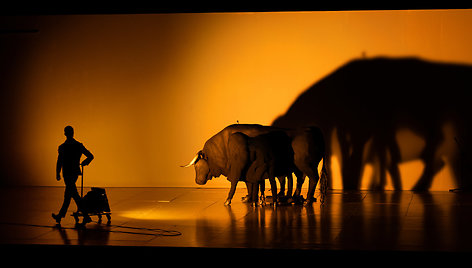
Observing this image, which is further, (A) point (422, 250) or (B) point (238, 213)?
(B) point (238, 213)

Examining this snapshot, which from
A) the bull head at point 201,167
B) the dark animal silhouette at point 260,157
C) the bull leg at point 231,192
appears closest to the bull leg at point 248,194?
the bull leg at point 231,192

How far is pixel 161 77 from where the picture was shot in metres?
15.5

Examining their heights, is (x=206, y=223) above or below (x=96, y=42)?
below

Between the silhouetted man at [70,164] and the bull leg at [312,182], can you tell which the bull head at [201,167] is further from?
the silhouetted man at [70,164]

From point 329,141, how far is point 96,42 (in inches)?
168

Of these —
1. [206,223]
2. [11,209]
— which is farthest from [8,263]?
[11,209]

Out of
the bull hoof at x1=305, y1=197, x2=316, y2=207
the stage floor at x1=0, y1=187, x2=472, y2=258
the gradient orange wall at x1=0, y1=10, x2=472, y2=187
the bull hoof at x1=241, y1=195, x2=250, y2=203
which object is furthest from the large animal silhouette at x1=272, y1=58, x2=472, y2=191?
the bull hoof at x1=305, y1=197, x2=316, y2=207

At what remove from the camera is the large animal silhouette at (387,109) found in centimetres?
1464

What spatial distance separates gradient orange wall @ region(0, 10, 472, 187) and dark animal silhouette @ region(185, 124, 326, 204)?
2086 millimetres

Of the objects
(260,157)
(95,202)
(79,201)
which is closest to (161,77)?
(260,157)

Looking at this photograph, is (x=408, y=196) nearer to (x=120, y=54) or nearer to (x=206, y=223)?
(x=206, y=223)

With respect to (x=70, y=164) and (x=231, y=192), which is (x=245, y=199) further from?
(x=70, y=164)

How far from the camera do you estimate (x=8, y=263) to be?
9109 millimetres

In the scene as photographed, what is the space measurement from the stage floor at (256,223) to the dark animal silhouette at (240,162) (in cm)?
40
